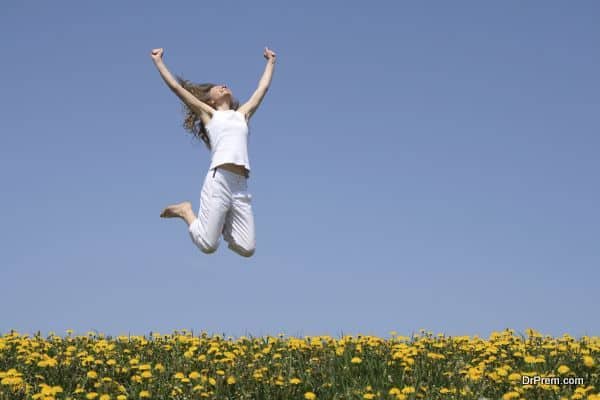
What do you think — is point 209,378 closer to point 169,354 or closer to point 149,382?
point 149,382

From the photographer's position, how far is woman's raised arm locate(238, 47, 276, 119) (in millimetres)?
9422

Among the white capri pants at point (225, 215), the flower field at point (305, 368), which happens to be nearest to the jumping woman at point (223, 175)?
the white capri pants at point (225, 215)

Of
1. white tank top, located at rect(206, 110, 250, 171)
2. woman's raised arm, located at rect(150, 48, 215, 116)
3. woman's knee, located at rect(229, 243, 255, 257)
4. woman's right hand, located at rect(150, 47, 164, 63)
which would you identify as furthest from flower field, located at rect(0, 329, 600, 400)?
woman's right hand, located at rect(150, 47, 164, 63)

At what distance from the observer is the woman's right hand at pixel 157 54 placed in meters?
9.38

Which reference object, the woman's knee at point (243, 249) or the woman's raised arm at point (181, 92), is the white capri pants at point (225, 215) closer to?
the woman's knee at point (243, 249)

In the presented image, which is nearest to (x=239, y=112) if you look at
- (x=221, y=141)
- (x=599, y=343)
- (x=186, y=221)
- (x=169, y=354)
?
(x=221, y=141)

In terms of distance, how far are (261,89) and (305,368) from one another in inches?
148

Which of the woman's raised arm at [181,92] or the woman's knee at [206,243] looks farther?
the woman's raised arm at [181,92]

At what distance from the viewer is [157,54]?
9.41 m

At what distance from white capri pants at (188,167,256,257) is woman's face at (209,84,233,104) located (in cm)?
114

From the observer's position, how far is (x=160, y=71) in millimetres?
9312

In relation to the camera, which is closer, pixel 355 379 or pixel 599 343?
pixel 355 379

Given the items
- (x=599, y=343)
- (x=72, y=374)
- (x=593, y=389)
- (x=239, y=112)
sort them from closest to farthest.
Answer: (x=593, y=389) → (x=72, y=374) → (x=599, y=343) → (x=239, y=112)

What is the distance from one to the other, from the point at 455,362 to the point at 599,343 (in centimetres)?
208
